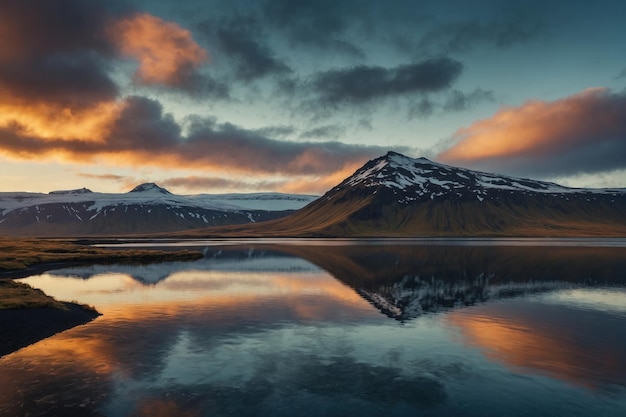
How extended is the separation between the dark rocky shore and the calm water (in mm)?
1667

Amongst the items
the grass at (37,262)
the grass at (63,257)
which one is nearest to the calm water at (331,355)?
the grass at (37,262)

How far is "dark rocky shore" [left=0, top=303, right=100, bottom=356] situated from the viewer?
37.7m

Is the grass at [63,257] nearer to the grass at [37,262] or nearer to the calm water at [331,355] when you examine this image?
the grass at [37,262]

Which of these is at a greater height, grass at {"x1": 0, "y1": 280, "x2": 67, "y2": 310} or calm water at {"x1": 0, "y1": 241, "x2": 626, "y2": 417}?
grass at {"x1": 0, "y1": 280, "x2": 67, "y2": 310}

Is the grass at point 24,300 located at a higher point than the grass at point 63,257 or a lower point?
higher

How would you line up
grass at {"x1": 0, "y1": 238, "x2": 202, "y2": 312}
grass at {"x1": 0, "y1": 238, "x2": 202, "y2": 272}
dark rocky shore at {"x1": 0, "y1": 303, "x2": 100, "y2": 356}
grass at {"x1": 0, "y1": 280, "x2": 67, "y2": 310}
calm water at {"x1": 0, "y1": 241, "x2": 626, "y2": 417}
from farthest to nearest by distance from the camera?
grass at {"x1": 0, "y1": 238, "x2": 202, "y2": 272} < grass at {"x1": 0, "y1": 238, "x2": 202, "y2": 312} < grass at {"x1": 0, "y1": 280, "x2": 67, "y2": 310} < dark rocky shore at {"x1": 0, "y1": 303, "x2": 100, "y2": 356} < calm water at {"x1": 0, "y1": 241, "x2": 626, "y2": 417}

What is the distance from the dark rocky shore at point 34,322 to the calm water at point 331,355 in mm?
1667

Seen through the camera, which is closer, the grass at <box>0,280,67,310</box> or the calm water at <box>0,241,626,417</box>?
the calm water at <box>0,241,626,417</box>

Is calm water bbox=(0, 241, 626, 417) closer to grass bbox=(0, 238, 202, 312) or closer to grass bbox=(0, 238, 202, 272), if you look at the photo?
grass bbox=(0, 238, 202, 312)

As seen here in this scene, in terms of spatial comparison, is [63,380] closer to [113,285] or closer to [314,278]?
[113,285]

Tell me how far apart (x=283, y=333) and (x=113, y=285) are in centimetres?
4628

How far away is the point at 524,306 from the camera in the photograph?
190 feet

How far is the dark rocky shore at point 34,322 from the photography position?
1485 inches

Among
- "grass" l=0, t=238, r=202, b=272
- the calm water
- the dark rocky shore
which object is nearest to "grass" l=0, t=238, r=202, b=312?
"grass" l=0, t=238, r=202, b=272
